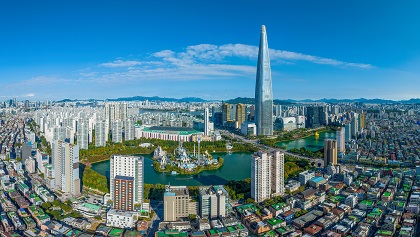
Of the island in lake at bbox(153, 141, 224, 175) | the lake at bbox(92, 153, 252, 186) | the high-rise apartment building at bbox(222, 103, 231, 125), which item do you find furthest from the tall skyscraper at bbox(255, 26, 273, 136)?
Result: the island in lake at bbox(153, 141, 224, 175)

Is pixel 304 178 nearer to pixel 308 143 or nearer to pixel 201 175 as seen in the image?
pixel 201 175

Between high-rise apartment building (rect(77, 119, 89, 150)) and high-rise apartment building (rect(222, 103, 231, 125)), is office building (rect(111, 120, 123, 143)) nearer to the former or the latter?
high-rise apartment building (rect(77, 119, 89, 150))

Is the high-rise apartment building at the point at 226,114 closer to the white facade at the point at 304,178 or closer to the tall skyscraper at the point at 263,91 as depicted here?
the tall skyscraper at the point at 263,91

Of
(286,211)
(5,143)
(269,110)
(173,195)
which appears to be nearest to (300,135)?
(269,110)

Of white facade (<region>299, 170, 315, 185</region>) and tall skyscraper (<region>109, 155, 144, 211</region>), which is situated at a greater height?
tall skyscraper (<region>109, 155, 144, 211</region>)

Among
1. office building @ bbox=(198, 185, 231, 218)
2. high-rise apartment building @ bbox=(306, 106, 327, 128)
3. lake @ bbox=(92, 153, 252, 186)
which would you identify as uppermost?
high-rise apartment building @ bbox=(306, 106, 327, 128)

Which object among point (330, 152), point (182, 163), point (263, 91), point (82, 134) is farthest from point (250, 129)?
point (82, 134)

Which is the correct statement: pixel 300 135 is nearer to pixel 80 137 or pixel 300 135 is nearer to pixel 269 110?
pixel 269 110

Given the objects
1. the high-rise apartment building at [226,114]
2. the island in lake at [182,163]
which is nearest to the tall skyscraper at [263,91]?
the high-rise apartment building at [226,114]
